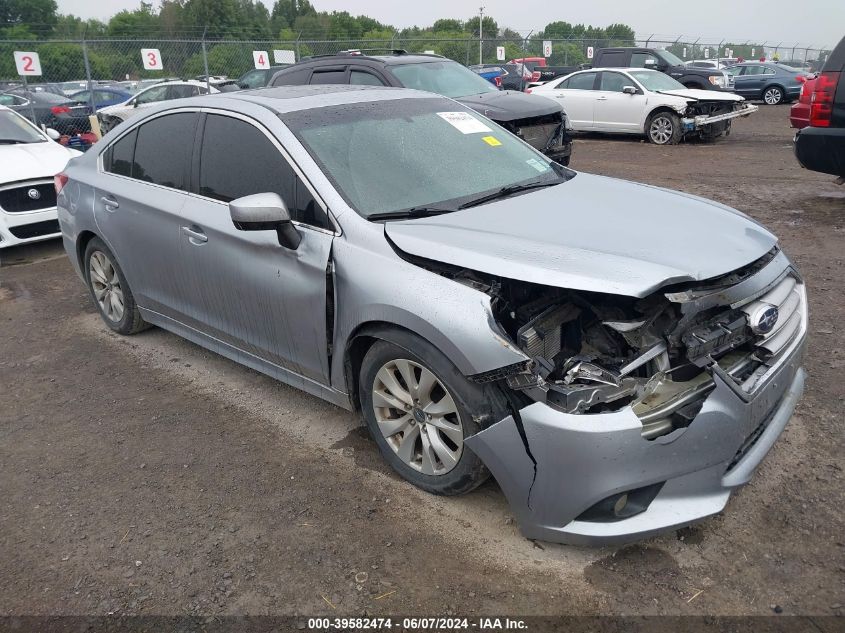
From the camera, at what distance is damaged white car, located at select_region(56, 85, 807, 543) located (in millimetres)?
2668

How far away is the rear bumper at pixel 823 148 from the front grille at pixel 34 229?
26.1 feet

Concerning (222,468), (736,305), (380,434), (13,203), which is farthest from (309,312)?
(13,203)

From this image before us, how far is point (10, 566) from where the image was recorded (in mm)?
2982

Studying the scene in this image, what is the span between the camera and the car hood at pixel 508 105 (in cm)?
911

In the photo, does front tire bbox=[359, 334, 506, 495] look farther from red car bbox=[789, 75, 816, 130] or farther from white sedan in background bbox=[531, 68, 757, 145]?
white sedan in background bbox=[531, 68, 757, 145]

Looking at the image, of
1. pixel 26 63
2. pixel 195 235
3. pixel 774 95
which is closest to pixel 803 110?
pixel 195 235

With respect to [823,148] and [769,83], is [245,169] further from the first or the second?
[769,83]

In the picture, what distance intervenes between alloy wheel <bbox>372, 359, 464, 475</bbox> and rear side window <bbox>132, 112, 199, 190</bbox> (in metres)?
1.93

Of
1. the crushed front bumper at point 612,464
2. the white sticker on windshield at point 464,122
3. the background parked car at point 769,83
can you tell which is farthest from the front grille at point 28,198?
the background parked car at point 769,83

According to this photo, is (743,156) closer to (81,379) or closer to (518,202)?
(518,202)

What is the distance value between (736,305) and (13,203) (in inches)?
284

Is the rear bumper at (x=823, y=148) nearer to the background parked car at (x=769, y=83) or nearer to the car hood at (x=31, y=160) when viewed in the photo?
the car hood at (x=31, y=160)

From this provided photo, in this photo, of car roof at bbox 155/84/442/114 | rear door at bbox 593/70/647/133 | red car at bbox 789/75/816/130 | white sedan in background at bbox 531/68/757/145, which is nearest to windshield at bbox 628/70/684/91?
white sedan in background at bbox 531/68/757/145

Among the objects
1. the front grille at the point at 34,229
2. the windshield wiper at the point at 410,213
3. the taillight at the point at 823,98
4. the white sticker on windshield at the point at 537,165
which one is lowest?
the front grille at the point at 34,229
